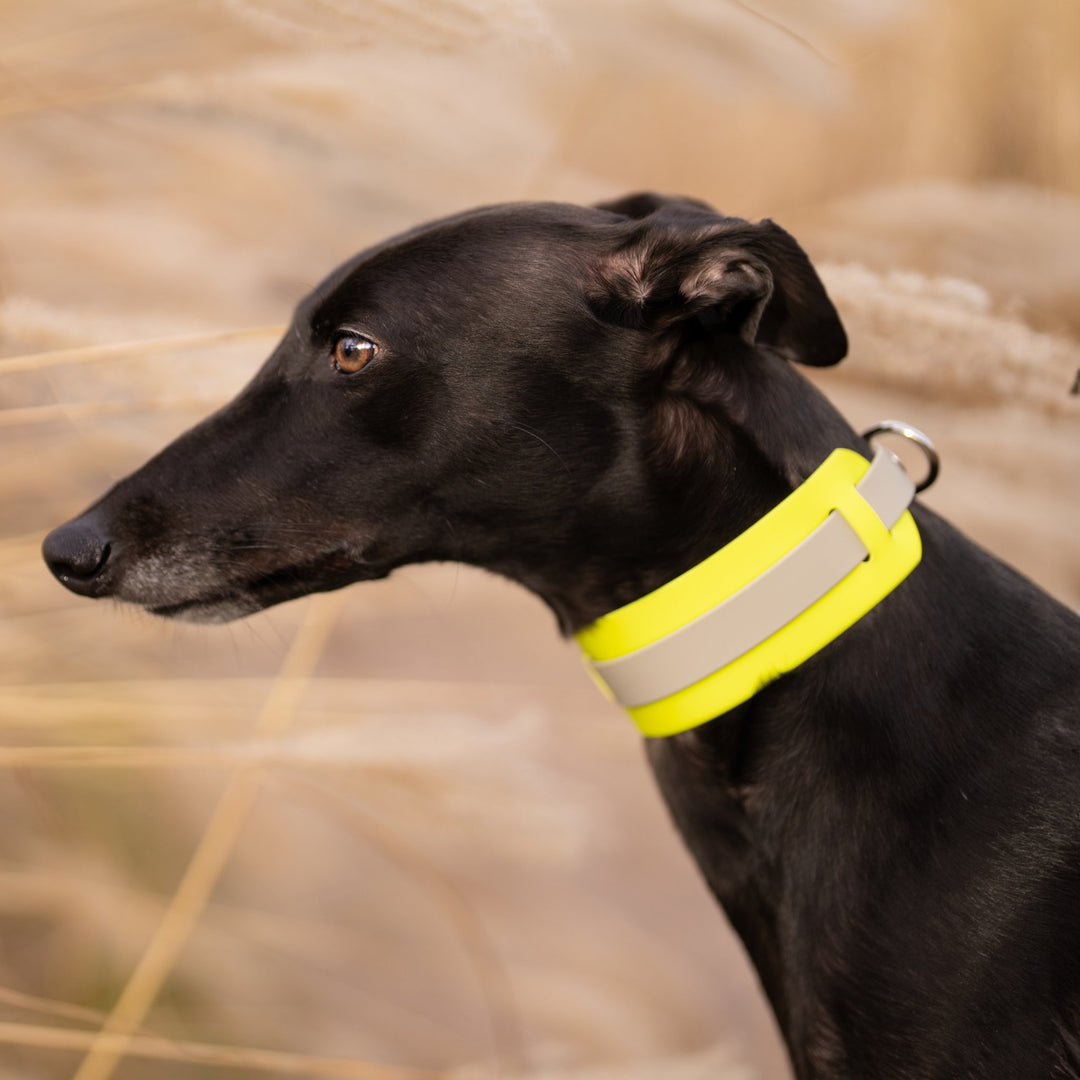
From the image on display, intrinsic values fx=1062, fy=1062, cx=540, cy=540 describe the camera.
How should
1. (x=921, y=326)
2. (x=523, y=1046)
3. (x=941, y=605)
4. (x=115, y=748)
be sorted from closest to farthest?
(x=941, y=605)
(x=115, y=748)
(x=921, y=326)
(x=523, y=1046)

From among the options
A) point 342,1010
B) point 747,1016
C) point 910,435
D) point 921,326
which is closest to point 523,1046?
point 342,1010

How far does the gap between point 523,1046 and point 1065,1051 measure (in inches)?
53.0

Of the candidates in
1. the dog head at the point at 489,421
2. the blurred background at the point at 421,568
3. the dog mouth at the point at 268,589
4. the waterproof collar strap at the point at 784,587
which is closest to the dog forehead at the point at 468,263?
the dog head at the point at 489,421

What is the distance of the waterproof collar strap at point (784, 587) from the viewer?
131 cm

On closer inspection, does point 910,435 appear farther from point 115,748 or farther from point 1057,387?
point 115,748

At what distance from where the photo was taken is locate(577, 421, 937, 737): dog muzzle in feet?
4.30

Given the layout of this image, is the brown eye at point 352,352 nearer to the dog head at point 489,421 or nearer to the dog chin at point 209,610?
the dog head at point 489,421

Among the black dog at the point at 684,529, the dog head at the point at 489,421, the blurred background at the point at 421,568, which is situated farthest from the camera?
the blurred background at the point at 421,568

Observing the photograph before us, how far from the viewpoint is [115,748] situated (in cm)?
184

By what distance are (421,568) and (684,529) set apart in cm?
108

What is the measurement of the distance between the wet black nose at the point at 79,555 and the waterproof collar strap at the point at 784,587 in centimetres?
76

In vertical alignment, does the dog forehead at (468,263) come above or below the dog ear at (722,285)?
below

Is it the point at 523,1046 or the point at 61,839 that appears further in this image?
the point at 523,1046

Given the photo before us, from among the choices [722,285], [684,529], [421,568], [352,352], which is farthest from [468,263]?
[421,568]
